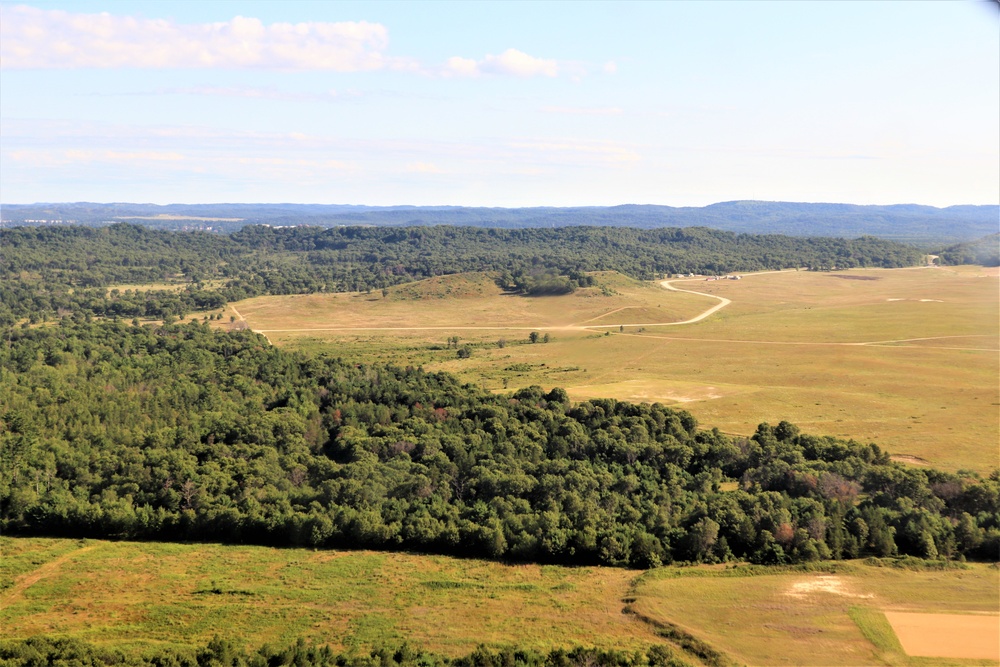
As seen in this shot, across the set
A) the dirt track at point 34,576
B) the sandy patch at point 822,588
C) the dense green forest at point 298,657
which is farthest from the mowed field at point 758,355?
the dirt track at point 34,576

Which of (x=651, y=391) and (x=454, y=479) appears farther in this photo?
(x=651, y=391)

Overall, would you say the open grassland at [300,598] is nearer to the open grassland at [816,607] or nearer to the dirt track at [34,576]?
the dirt track at [34,576]

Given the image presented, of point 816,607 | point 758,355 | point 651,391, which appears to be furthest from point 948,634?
point 758,355

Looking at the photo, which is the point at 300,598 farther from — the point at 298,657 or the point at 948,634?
the point at 948,634

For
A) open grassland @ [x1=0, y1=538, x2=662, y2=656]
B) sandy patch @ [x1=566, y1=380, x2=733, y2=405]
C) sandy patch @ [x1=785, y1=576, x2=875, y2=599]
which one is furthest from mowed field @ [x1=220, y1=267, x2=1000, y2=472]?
open grassland @ [x1=0, y1=538, x2=662, y2=656]

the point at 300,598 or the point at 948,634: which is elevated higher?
the point at 948,634

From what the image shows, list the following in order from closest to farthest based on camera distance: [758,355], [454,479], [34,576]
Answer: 1. [34,576]
2. [454,479]
3. [758,355]

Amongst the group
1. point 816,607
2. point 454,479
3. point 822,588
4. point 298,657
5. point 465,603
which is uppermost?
point 454,479

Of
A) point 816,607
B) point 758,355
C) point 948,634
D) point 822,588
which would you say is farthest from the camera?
point 758,355
